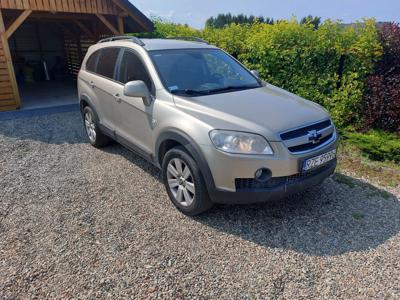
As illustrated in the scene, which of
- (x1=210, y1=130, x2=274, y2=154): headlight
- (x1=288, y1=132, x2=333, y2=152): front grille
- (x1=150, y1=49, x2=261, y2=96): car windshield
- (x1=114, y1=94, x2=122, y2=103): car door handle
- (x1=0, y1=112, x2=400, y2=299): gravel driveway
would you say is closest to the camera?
(x1=0, y1=112, x2=400, y2=299): gravel driveway

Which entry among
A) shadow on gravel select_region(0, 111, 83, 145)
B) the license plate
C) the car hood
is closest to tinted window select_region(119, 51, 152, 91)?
the car hood

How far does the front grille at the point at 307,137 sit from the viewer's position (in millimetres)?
2818

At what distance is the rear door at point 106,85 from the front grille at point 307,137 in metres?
2.42

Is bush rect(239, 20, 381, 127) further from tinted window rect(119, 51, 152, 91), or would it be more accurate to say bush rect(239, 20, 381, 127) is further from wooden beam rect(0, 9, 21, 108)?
wooden beam rect(0, 9, 21, 108)

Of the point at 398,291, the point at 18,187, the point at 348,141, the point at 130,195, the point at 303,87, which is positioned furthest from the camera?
the point at 303,87

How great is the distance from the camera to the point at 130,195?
3.75 meters

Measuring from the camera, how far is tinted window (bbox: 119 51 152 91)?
3.64m

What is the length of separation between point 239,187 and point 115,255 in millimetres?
1284

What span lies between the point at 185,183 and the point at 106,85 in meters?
2.14

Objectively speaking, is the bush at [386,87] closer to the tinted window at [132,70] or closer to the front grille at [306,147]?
the front grille at [306,147]

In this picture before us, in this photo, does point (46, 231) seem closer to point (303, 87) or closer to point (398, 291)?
point (398, 291)

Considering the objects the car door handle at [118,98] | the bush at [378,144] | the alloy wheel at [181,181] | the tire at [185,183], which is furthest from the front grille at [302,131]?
the car door handle at [118,98]

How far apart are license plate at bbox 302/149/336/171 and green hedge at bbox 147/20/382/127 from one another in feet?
8.63

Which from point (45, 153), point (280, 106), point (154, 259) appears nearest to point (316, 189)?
point (280, 106)
